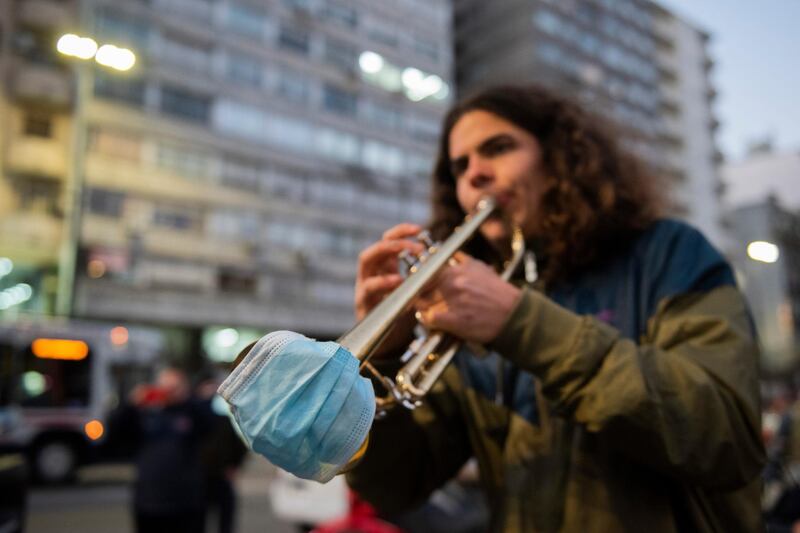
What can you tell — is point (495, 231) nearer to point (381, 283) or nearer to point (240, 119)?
Answer: point (381, 283)

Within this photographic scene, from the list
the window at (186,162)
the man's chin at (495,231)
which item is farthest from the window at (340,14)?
the man's chin at (495,231)

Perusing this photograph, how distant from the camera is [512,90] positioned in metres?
1.82

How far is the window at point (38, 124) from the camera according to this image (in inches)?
832

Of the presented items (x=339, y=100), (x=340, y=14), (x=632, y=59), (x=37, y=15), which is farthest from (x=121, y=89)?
(x=632, y=59)

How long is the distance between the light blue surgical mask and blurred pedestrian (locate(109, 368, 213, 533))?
4980 millimetres

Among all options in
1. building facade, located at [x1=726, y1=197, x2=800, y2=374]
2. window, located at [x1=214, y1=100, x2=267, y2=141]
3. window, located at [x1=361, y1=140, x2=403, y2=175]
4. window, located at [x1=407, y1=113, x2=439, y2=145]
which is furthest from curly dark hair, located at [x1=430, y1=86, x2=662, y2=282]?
building facade, located at [x1=726, y1=197, x2=800, y2=374]

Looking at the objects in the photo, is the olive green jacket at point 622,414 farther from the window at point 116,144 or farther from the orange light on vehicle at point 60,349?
the window at point 116,144

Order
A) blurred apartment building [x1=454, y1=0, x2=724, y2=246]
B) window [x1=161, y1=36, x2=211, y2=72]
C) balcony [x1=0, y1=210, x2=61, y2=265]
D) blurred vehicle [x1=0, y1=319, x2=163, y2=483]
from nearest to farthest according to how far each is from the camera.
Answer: blurred vehicle [x1=0, y1=319, x2=163, y2=483] < balcony [x1=0, y1=210, x2=61, y2=265] < window [x1=161, y1=36, x2=211, y2=72] < blurred apartment building [x1=454, y1=0, x2=724, y2=246]

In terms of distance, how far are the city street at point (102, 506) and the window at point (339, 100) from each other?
21778 millimetres

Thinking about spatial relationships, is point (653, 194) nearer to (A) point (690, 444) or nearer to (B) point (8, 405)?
(A) point (690, 444)

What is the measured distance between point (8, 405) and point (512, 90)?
11.8 metres

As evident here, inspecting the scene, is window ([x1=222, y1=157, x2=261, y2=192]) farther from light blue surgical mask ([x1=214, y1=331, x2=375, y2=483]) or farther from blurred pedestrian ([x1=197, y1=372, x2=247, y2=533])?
light blue surgical mask ([x1=214, y1=331, x2=375, y2=483])

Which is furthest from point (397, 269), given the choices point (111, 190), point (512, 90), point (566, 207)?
point (111, 190)

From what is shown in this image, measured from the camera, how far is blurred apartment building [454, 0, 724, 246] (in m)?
41.7
